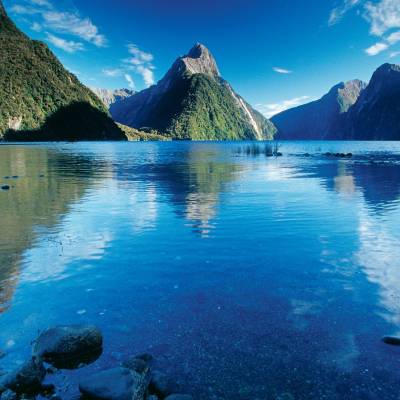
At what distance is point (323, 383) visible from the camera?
6.86 metres

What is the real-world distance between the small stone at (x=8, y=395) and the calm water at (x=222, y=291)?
0.91m

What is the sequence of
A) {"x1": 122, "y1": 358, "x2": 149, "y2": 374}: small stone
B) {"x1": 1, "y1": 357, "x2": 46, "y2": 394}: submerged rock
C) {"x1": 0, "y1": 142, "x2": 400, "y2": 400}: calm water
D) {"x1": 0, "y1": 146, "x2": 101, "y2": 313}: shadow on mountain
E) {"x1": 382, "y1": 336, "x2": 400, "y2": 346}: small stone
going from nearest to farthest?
{"x1": 1, "y1": 357, "x2": 46, "y2": 394}: submerged rock
{"x1": 122, "y1": 358, "x2": 149, "y2": 374}: small stone
{"x1": 0, "y1": 142, "x2": 400, "y2": 400}: calm water
{"x1": 382, "y1": 336, "x2": 400, "y2": 346}: small stone
{"x1": 0, "y1": 146, "x2": 101, "y2": 313}: shadow on mountain

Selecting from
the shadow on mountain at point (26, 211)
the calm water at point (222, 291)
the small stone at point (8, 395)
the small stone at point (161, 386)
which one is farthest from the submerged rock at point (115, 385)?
the shadow on mountain at point (26, 211)

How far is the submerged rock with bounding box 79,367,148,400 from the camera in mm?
6223

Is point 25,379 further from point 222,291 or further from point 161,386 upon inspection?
point 222,291

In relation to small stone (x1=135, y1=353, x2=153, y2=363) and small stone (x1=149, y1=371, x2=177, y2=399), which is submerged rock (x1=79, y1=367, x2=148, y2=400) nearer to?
small stone (x1=149, y1=371, x2=177, y2=399)

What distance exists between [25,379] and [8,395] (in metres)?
0.35

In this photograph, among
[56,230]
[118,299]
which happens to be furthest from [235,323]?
[56,230]

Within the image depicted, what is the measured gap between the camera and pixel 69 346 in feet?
25.4

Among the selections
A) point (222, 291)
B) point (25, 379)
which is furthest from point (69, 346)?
point (222, 291)

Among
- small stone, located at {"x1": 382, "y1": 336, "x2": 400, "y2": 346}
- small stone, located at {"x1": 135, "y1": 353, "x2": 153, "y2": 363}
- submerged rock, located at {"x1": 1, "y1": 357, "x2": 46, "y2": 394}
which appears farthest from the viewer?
small stone, located at {"x1": 382, "y1": 336, "x2": 400, "y2": 346}

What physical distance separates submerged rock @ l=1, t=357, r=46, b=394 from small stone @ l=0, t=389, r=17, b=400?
0.10 metres

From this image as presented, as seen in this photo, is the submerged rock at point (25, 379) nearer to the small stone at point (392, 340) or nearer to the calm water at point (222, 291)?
the calm water at point (222, 291)

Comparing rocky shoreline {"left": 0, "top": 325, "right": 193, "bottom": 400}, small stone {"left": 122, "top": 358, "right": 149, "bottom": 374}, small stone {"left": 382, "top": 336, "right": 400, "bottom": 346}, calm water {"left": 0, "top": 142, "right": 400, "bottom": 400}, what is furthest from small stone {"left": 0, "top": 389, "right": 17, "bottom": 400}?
small stone {"left": 382, "top": 336, "right": 400, "bottom": 346}
